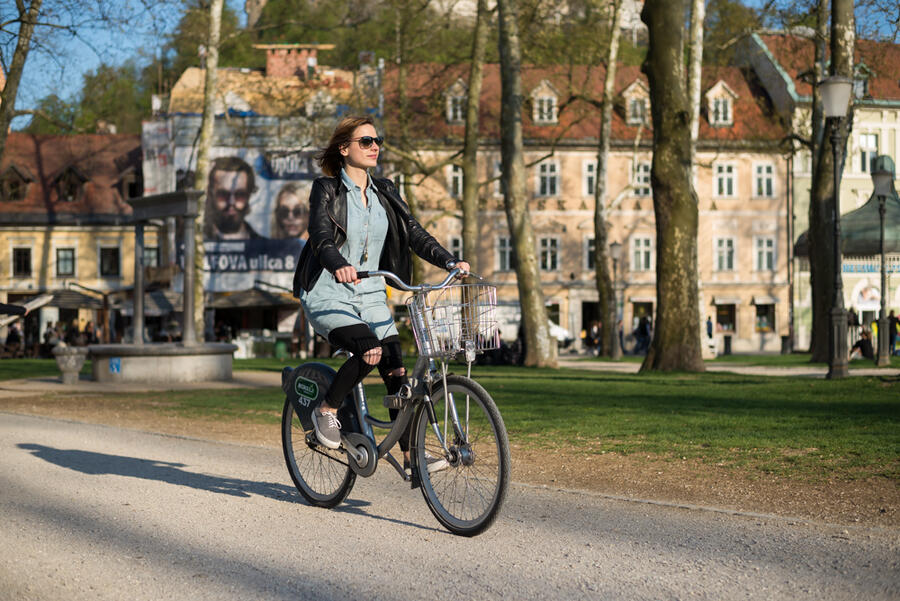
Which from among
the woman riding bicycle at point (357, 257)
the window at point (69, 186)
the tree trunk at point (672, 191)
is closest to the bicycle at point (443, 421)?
the woman riding bicycle at point (357, 257)

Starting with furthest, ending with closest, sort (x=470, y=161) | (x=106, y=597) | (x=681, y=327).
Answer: (x=470, y=161)
(x=681, y=327)
(x=106, y=597)

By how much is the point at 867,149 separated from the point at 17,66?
4393cm

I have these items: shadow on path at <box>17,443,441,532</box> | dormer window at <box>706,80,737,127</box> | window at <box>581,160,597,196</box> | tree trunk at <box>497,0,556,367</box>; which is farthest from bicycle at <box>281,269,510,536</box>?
dormer window at <box>706,80,737,127</box>

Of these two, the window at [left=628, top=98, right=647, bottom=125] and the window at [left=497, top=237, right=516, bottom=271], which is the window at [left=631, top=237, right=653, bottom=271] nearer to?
the window at [left=628, top=98, right=647, bottom=125]

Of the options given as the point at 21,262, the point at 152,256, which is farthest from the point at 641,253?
the point at 21,262

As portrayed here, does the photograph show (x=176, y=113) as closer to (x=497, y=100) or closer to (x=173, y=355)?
(x=497, y=100)

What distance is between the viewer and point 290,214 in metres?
54.1

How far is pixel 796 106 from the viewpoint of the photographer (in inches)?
2133

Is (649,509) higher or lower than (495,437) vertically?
lower

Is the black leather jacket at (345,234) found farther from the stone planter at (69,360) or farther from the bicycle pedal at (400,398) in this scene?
the stone planter at (69,360)

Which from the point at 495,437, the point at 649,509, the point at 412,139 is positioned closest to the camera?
the point at 495,437

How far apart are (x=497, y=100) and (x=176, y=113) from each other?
1477 cm

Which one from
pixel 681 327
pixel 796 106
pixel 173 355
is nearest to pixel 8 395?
pixel 173 355

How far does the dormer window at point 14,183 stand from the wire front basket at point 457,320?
187ft
